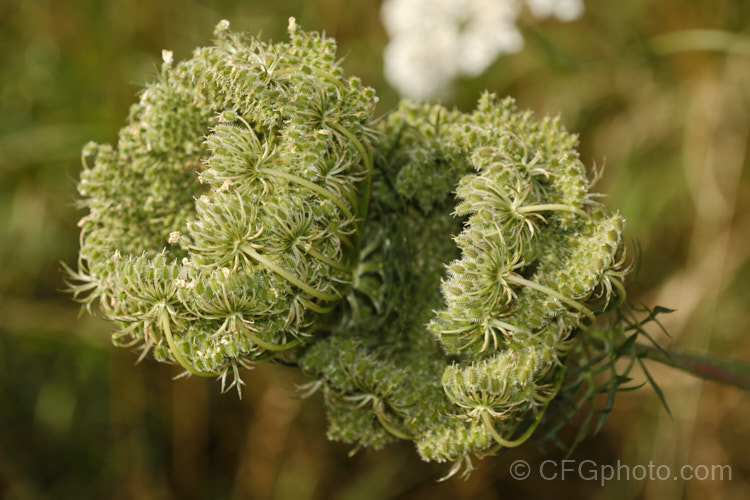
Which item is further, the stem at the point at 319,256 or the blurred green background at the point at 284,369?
the blurred green background at the point at 284,369

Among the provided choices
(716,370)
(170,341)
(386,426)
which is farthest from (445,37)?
(170,341)

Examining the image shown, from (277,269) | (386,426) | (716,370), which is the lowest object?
(386,426)

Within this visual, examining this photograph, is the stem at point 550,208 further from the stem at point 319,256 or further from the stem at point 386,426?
the stem at point 386,426

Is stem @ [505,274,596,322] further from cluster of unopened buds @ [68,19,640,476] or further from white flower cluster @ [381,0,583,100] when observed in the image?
white flower cluster @ [381,0,583,100]

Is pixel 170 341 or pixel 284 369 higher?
pixel 284 369

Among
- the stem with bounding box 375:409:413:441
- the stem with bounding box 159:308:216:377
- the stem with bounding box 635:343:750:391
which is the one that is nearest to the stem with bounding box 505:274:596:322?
the stem with bounding box 375:409:413:441

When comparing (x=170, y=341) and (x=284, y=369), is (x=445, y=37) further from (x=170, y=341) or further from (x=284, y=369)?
(x=170, y=341)

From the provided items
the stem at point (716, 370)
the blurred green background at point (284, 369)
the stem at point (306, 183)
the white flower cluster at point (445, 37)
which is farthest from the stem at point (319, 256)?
the blurred green background at point (284, 369)
